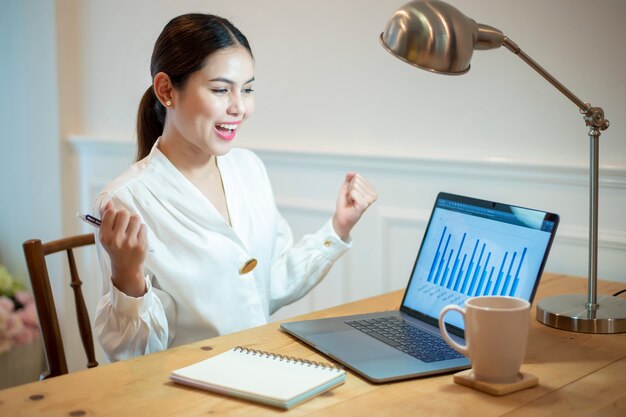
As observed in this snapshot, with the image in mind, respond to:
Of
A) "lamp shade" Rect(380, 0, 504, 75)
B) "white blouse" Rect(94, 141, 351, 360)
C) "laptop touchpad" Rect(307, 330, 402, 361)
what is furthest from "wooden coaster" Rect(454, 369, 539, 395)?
"white blouse" Rect(94, 141, 351, 360)

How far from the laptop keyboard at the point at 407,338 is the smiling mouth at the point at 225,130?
46 centimetres

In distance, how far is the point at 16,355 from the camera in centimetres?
285

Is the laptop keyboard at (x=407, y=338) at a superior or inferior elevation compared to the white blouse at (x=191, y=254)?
inferior

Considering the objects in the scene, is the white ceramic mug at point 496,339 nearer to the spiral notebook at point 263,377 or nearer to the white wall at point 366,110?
the spiral notebook at point 263,377

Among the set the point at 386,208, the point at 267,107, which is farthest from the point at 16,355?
the point at 386,208

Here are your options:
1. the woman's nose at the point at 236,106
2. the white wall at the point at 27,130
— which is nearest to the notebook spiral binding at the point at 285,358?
the woman's nose at the point at 236,106

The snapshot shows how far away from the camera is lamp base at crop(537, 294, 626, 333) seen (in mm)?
1363

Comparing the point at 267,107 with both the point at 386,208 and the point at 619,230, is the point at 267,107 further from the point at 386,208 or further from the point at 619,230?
the point at 619,230

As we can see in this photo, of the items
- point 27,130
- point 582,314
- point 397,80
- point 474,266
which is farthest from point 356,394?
point 27,130

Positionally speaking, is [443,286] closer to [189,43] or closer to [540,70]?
[540,70]

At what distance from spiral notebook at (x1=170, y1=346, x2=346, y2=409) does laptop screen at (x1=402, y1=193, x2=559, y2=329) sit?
1.04 feet

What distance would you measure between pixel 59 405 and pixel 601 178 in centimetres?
122

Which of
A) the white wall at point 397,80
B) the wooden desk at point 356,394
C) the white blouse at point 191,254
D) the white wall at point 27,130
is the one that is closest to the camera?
the wooden desk at point 356,394

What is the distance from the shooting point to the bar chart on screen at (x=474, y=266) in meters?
1.33
